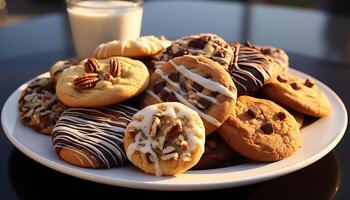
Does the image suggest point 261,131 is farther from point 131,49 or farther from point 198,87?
point 131,49

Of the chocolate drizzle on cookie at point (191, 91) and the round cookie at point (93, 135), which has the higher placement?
the chocolate drizzle on cookie at point (191, 91)

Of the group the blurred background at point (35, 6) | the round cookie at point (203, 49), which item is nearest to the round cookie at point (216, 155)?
the round cookie at point (203, 49)

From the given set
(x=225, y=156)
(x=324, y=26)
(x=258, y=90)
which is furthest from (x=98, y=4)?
(x=324, y=26)

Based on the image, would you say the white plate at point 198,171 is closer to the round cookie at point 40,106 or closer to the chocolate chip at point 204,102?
the round cookie at point 40,106

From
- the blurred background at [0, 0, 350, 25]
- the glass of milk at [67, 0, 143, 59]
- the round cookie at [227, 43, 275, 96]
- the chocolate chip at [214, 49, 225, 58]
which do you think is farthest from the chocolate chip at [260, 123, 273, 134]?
the blurred background at [0, 0, 350, 25]

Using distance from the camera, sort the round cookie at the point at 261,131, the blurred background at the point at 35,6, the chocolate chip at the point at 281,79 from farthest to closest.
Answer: the blurred background at the point at 35,6, the chocolate chip at the point at 281,79, the round cookie at the point at 261,131
